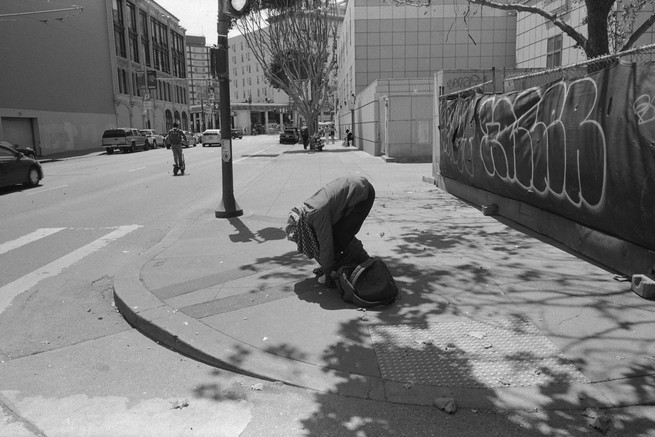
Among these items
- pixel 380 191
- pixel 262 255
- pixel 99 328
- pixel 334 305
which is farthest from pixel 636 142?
pixel 380 191

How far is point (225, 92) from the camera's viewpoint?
9.94 m

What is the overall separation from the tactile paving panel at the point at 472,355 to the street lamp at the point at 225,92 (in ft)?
20.3

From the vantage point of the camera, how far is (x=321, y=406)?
3502 mm

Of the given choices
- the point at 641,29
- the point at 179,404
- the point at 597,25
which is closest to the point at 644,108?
the point at 597,25

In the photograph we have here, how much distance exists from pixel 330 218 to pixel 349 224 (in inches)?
14.2

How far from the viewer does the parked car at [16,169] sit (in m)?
15.2

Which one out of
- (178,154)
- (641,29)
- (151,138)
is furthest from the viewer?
(151,138)

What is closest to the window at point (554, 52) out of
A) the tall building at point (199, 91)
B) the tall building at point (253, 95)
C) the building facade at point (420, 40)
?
the building facade at point (420, 40)

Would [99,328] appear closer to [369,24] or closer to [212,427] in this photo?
[212,427]

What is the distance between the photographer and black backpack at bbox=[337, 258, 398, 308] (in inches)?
198

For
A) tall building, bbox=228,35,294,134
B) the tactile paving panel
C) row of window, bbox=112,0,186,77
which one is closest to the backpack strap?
the tactile paving panel

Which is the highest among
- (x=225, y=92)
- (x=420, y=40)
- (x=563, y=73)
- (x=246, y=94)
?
(x=246, y=94)

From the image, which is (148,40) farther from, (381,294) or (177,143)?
(381,294)

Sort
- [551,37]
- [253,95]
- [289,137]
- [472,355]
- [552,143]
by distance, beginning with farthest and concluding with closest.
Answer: [253,95] < [289,137] < [551,37] < [552,143] < [472,355]
